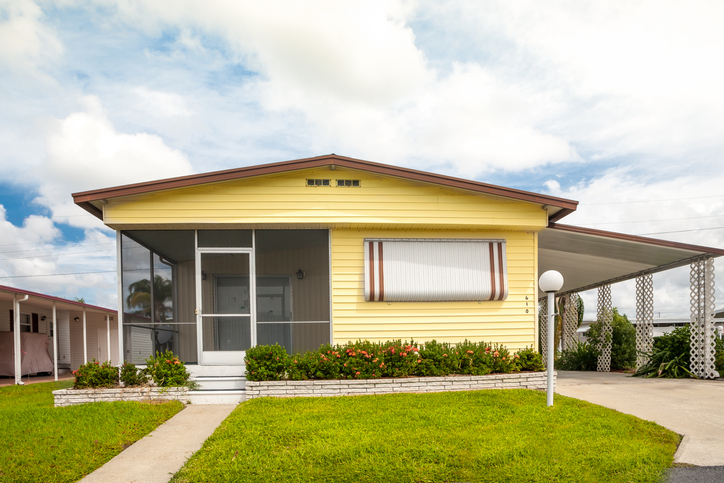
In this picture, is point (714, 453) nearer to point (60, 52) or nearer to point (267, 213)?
point (267, 213)

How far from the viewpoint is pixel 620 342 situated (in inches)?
577

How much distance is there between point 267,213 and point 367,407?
358 centimetres

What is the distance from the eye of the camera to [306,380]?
24.4ft

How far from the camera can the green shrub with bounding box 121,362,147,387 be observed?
24.8 feet

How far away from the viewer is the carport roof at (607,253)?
9250 millimetres

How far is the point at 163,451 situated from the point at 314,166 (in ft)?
15.5

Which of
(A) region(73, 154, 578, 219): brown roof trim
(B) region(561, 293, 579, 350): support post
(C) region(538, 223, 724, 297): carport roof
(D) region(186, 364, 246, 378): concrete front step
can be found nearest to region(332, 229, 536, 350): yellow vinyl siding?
(A) region(73, 154, 578, 219): brown roof trim

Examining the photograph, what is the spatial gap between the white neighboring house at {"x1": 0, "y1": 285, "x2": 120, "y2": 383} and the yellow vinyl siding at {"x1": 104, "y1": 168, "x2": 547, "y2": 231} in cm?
509

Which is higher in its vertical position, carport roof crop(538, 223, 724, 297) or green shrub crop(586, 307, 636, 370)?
carport roof crop(538, 223, 724, 297)

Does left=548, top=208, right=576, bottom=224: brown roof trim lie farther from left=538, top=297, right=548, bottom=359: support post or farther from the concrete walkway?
left=538, top=297, right=548, bottom=359: support post

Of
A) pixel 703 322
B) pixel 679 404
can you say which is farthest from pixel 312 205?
pixel 703 322

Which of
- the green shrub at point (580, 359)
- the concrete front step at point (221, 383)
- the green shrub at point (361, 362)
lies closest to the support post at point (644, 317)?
the green shrub at point (580, 359)

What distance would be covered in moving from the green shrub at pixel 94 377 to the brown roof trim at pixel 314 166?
2.57m

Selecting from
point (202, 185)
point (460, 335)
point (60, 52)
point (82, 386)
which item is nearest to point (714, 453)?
point (460, 335)
